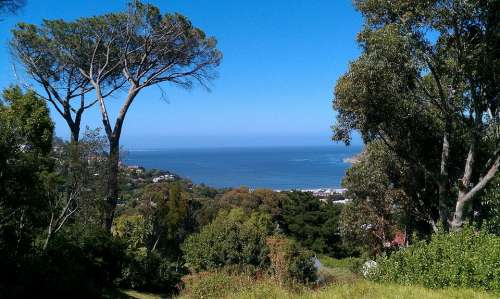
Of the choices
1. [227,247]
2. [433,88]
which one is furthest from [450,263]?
[227,247]

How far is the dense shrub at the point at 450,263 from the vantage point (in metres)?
5.84

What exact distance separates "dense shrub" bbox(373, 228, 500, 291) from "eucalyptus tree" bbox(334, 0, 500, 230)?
206 cm

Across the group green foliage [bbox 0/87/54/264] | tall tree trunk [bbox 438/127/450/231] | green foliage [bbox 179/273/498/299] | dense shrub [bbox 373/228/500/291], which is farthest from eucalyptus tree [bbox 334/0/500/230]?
green foliage [bbox 0/87/54/264]

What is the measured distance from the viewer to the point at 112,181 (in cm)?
1074

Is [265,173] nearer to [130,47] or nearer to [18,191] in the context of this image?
[130,47]

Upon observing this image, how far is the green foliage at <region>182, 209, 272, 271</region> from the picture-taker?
13.6m

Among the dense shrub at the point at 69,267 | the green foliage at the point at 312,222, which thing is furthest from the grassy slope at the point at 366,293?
the green foliage at the point at 312,222

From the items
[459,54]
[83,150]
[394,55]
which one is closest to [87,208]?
[83,150]

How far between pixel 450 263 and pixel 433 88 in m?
4.38

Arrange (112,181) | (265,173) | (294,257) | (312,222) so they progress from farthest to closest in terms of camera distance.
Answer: (265,173) → (312,222) → (294,257) → (112,181)

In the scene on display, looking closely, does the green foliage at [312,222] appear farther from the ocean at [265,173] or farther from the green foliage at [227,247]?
the green foliage at [227,247]

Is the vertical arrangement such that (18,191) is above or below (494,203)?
below

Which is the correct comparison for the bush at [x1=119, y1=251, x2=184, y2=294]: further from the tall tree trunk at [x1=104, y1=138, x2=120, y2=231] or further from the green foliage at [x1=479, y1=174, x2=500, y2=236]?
the green foliage at [x1=479, y1=174, x2=500, y2=236]

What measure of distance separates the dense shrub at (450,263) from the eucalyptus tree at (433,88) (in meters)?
2.06
